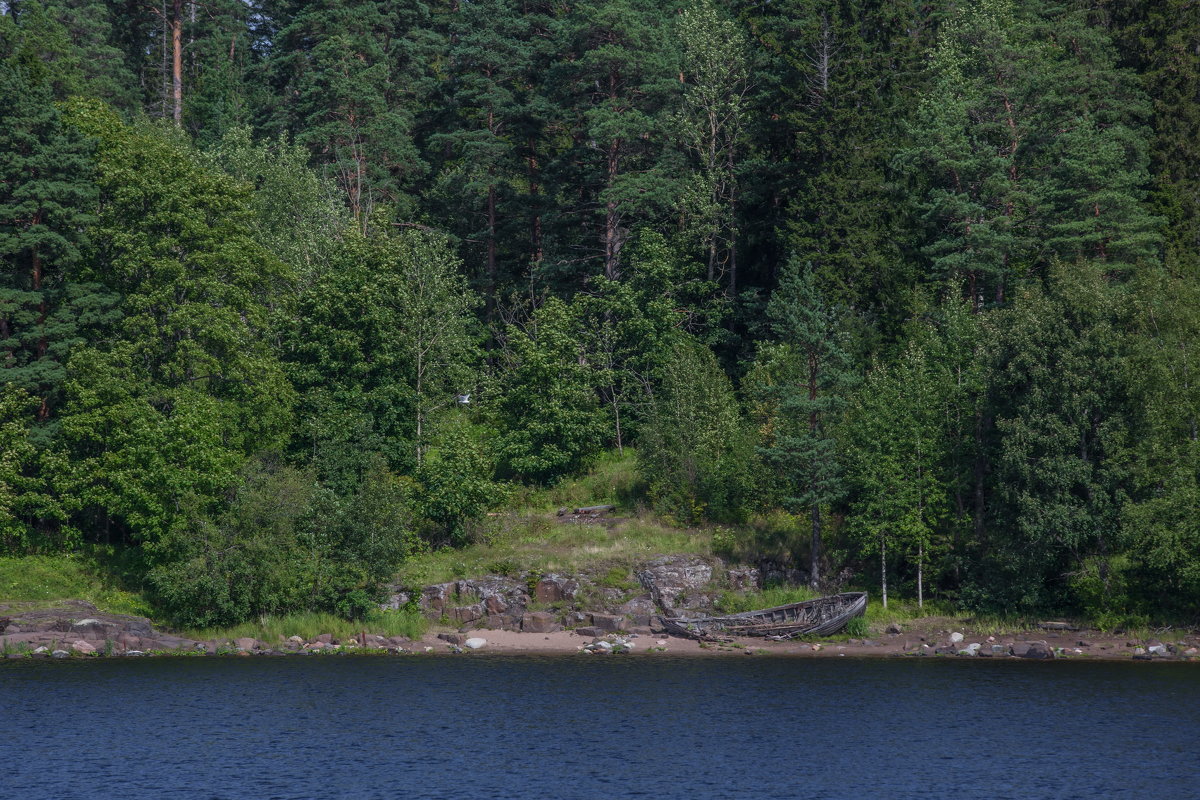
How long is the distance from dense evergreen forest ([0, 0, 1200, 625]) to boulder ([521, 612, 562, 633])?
23.6 ft

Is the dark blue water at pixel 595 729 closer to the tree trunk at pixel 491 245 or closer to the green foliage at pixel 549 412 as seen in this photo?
the green foliage at pixel 549 412

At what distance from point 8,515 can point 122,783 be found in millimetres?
26939

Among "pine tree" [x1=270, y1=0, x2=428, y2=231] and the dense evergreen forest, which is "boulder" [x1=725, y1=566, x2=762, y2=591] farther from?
"pine tree" [x1=270, y1=0, x2=428, y2=231]

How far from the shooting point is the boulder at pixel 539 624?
2269 inches

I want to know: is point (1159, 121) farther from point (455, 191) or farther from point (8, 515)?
point (8, 515)

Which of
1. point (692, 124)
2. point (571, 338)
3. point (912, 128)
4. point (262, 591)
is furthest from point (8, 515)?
point (912, 128)

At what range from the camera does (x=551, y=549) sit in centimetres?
6162

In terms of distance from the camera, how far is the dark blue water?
33312mm

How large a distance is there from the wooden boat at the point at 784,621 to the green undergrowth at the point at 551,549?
5.12m

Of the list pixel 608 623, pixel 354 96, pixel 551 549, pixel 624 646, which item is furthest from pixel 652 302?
pixel 354 96

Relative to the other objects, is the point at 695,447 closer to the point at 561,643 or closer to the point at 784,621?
the point at 784,621

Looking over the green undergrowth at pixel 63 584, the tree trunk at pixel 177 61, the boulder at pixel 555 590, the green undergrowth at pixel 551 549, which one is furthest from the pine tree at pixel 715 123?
the green undergrowth at pixel 63 584

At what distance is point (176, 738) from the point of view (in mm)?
38188

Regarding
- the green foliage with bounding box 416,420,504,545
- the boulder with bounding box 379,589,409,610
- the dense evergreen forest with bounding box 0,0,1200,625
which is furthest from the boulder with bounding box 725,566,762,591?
the boulder with bounding box 379,589,409,610
